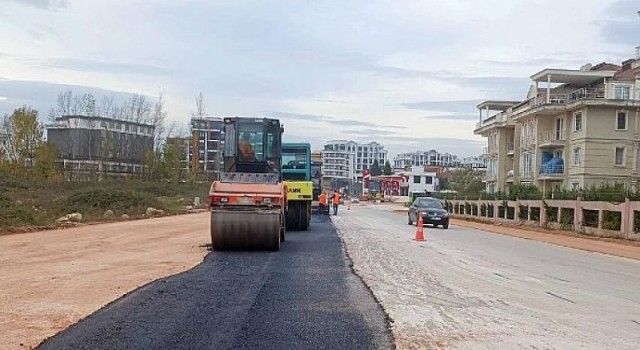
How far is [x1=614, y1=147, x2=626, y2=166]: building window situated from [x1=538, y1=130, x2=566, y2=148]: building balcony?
4.97m

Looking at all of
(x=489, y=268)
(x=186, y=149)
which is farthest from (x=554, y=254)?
(x=186, y=149)

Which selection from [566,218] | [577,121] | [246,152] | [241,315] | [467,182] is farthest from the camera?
[467,182]

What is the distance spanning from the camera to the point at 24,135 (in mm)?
55188

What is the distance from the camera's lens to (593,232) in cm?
3509

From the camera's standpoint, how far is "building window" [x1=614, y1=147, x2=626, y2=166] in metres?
57.2

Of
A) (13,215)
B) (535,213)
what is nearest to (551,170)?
(535,213)

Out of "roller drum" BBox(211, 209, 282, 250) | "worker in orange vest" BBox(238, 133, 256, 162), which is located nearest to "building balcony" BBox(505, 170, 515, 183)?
"worker in orange vest" BBox(238, 133, 256, 162)

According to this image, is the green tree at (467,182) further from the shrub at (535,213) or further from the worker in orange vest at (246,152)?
the worker in orange vest at (246,152)

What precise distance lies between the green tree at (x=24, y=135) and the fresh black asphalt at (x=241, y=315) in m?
44.6

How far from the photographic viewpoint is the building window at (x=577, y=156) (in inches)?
2286

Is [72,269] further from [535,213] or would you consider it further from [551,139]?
[551,139]

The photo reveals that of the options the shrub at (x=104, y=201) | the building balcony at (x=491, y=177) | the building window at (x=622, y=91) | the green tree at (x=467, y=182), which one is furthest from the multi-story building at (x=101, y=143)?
the building window at (x=622, y=91)

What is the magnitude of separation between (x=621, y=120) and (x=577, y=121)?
344 cm

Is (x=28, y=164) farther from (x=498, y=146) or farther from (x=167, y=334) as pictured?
(x=167, y=334)
